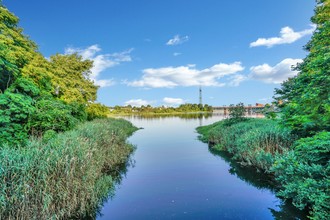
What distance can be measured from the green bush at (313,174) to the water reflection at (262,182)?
0.59 meters

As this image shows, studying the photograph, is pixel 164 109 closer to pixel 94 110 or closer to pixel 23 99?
pixel 94 110

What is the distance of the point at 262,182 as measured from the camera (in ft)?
33.2

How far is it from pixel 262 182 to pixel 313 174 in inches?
181

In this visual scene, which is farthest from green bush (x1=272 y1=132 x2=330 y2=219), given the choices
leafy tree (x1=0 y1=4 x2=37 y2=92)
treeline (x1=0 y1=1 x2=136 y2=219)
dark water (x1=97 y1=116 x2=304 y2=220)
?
leafy tree (x1=0 y1=4 x2=37 y2=92)

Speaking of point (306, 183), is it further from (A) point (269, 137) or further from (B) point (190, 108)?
(B) point (190, 108)

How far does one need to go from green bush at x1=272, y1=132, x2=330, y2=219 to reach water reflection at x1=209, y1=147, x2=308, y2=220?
1.94 ft

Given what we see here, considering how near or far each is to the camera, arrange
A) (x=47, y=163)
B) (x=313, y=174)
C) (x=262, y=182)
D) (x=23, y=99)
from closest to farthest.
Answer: (x=313, y=174) < (x=47, y=163) < (x=262, y=182) < (x=23, y=99)

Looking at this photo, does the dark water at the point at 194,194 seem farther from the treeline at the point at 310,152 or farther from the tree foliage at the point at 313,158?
the tree foliage at the point at 313,158

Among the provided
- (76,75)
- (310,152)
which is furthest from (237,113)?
(76,75)

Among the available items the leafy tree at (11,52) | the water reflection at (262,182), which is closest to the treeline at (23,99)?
the leafy tree at (11,52)

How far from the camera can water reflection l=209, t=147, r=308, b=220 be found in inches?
274

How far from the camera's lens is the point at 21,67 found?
17719mm

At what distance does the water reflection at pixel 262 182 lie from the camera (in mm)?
6957

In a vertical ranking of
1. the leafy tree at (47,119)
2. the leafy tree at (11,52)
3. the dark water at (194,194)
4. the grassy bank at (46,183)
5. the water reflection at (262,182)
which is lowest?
the dark water at (194,194)
